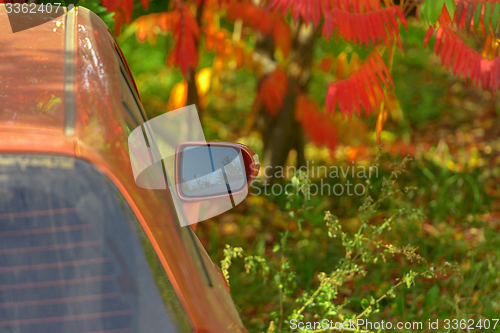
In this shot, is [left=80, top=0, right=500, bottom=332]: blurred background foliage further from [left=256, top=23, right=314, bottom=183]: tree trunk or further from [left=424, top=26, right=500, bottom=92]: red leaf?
[left=424, top=26, right=500, bottom=92]: red leaf

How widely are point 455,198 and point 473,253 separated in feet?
2.53

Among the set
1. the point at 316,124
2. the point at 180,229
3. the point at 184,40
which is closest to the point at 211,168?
the point at 180,229

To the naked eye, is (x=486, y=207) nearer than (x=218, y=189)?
No

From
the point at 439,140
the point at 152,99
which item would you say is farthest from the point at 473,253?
the point at 152,99

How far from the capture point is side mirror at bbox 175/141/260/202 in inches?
63.4

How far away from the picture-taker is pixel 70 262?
3.66 ft

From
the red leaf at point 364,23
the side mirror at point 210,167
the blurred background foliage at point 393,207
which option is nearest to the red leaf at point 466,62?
the red leaf at point 364,23

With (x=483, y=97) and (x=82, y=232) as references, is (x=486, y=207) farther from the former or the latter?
(x=82, y=232)

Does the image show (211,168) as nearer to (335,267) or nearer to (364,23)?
(364,23)

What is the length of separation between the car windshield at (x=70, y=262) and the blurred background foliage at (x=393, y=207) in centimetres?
126

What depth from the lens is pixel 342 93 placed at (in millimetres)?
2314

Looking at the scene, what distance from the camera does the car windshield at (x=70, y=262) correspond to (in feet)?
3.62

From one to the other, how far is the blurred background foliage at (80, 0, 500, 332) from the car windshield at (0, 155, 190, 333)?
1.26m
